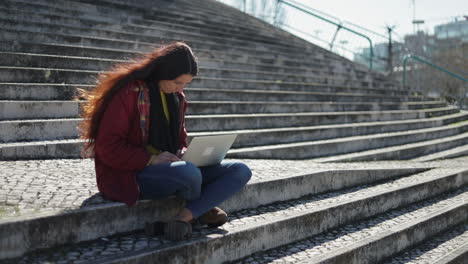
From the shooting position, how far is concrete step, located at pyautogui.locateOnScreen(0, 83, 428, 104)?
17.4ft

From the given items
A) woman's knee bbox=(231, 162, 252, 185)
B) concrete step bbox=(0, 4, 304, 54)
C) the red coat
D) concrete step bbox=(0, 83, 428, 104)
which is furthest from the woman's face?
concrete step bbox=(0, 4, 304, 54)

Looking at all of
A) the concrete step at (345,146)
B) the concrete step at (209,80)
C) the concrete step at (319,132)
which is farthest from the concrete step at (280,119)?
the concrete step at (209,80)

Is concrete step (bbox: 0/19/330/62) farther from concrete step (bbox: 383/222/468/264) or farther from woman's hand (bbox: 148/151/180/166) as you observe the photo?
concrete step (bbox: 383/222/468/264)

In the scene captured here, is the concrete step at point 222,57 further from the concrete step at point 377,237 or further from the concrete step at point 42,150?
the concrete step at point 377,237

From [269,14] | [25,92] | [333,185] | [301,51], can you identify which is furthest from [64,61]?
[269,14]

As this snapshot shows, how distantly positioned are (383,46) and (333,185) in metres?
11.5

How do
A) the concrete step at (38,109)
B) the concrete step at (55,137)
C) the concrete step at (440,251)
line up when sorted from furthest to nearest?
the concrete step at (38,109) → the concrete step at (55,137) → the concrete step at (440,251)

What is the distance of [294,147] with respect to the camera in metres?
6.36

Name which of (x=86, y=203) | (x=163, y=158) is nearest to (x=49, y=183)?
(x=86, y=203)

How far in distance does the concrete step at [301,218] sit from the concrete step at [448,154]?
4.99 feet

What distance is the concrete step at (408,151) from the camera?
689 centimetres

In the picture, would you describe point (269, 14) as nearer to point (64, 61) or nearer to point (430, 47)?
point (64, 61)

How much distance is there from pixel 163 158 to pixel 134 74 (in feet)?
1.88

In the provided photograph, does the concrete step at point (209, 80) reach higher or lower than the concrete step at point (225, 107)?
higher
